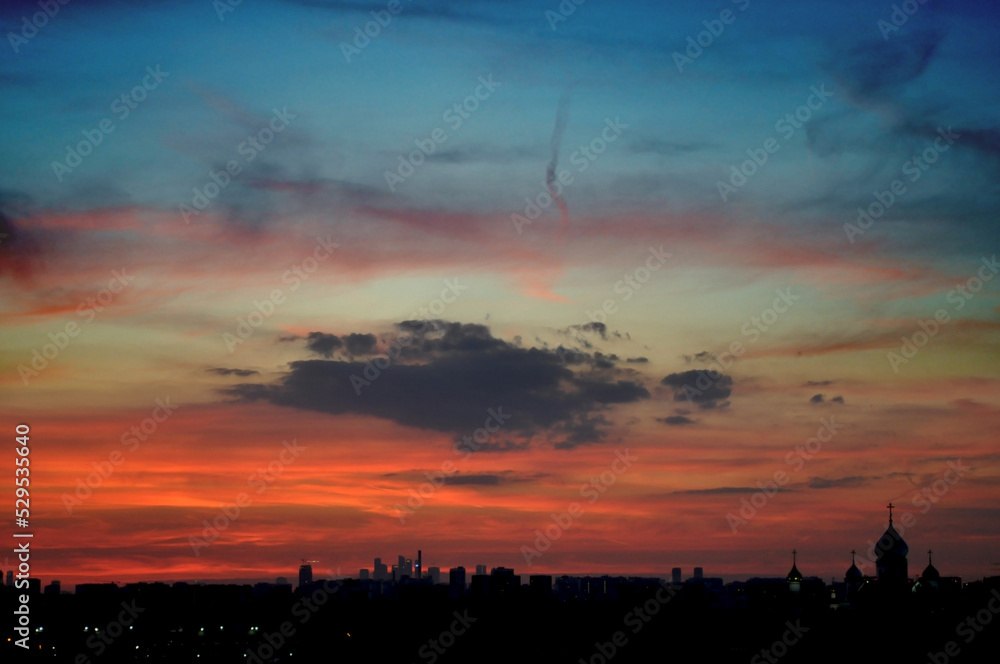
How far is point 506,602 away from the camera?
464ft

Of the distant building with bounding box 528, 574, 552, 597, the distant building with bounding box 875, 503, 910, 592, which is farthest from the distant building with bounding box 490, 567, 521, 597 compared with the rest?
the distant building with bounding box 875, 503, 910, 592

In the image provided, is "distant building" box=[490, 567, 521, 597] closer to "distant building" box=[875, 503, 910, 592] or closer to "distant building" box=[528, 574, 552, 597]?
"distant building" box=[528, 574, 552, 597]

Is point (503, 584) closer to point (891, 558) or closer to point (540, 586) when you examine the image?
point (540, 586)

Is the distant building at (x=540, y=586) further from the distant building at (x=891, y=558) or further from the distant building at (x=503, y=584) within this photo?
the distant building at (x=891, y=558)

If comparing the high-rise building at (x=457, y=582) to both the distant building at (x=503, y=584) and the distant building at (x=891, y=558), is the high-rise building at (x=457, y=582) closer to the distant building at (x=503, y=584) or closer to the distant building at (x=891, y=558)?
the distant building at (x=503, y=584)

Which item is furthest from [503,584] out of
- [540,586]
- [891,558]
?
[891,558]

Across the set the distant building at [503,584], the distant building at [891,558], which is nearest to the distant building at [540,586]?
the distant building at [503,584]

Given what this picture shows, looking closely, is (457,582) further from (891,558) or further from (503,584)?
(891,558)

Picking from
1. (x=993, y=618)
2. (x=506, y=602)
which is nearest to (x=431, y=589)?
(x=506, y=602)

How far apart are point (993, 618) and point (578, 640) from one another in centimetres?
4410

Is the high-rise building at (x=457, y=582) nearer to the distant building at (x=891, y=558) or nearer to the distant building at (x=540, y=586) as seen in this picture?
the distant building at (x=540, y=586)

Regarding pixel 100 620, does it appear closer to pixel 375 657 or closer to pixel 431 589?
pixel 375 657

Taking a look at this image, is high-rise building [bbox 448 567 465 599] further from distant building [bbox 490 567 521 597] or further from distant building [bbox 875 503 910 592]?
distant building [bbox 875 503 910 592]

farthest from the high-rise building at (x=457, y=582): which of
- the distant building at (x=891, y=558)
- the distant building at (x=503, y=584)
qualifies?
the distant building at (x=891, y=558)
